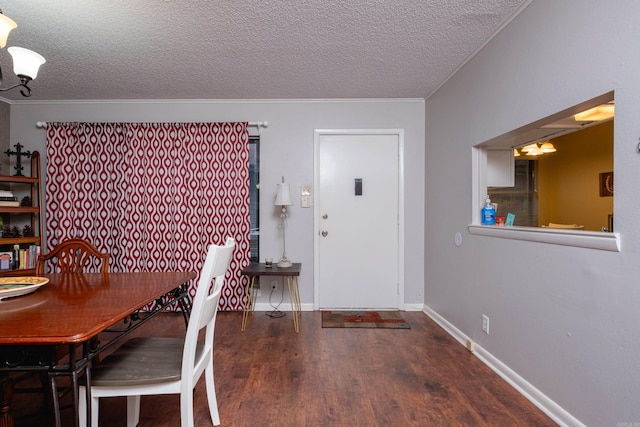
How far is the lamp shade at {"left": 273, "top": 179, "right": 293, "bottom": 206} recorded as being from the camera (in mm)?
3234

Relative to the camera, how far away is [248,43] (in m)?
2.33

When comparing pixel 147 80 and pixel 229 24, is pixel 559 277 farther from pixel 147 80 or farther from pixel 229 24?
pixel 147 80

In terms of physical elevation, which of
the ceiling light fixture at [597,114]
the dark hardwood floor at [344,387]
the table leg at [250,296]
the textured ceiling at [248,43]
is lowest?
the dark hardwood floor at [344,387]

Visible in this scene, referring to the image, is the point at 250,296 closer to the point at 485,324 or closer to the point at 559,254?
the point at 485,324

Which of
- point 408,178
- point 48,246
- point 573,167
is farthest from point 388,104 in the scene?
point 48,246

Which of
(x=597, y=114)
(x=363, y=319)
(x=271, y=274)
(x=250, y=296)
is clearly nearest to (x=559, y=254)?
(x=597, y=114)

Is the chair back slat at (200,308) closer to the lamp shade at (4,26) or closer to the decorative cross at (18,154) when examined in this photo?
the lamp shade at (4,26)

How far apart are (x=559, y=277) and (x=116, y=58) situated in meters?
3.43

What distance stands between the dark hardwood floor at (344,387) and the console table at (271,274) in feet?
1.04

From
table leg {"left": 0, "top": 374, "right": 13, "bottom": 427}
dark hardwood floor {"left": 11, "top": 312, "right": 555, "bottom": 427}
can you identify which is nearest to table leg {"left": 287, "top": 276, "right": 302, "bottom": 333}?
dark hardwood floor {"left": 11, "top": 312, "right": 555, "bottom": 427}

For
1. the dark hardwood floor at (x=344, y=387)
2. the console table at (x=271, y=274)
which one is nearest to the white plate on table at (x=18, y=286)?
the dark hardwood floor at (x=344, y=387)

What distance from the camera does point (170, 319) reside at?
3.30 meters

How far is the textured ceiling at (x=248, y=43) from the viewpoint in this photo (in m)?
1.94

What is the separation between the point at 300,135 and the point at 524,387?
2.92 metres
